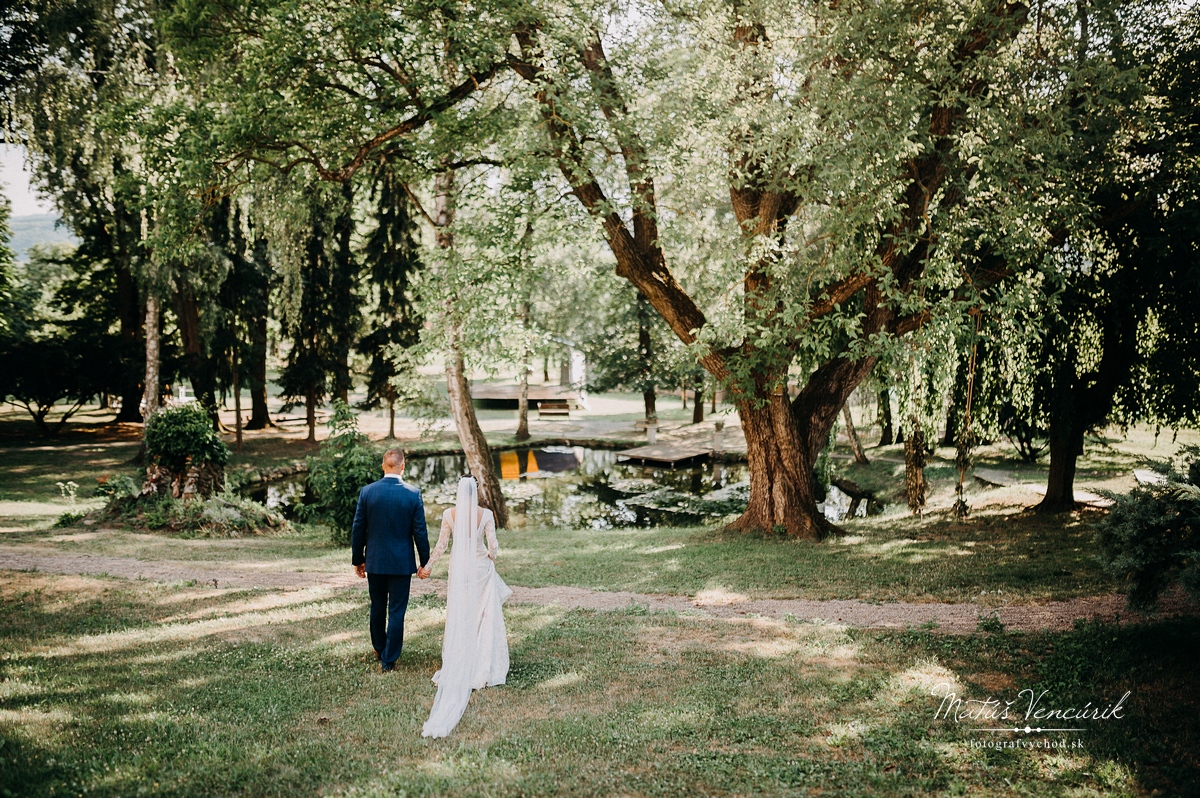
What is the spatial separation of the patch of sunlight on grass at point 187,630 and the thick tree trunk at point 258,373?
22.9 m

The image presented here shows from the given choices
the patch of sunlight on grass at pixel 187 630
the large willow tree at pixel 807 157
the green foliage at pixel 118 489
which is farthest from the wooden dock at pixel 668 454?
the patch of sunlight on grass at pixel 187 630

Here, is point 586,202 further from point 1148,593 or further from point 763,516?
point 1148,593

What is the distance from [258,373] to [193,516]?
17.5 metres

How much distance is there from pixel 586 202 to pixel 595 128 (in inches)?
49.4

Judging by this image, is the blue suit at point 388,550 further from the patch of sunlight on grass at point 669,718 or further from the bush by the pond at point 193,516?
the bush by the pond at point 193,516

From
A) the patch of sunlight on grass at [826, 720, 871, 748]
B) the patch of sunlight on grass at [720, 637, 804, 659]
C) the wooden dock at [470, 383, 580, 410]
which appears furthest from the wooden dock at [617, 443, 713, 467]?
the patch of sunlight on grass at [826, 720, 871, 748]

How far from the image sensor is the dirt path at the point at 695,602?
7672 mm

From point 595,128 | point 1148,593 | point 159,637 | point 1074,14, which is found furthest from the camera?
point 595,128

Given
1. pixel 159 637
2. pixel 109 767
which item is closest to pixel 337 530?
pixel 159 637

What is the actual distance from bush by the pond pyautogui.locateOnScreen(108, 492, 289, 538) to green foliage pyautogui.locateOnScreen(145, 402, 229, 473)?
0.79 m

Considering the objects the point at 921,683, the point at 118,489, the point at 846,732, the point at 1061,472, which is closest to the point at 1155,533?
the point at 921,683

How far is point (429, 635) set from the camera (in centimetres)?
730

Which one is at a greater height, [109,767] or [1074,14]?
[1074,14]

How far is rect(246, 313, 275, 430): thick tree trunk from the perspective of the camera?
28.9 meters
